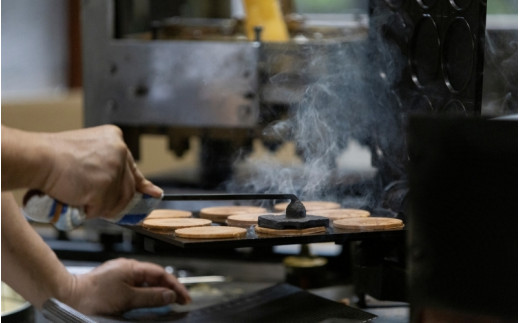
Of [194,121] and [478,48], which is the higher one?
[478,48]

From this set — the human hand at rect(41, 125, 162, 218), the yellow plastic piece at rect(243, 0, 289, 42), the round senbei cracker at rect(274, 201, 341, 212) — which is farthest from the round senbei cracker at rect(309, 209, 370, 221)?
the yellow plastic piece at rect(243, 0, 289, 42)

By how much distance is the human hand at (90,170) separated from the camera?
126cm

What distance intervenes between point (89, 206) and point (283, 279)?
1.00 m

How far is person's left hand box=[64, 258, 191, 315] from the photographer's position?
5.76ft

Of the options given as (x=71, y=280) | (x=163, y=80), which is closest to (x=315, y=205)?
(x=71, y=280)

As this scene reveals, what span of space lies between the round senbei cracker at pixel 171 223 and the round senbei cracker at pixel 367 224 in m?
0.28

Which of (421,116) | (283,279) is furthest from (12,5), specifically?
(421,116)

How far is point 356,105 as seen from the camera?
6.84 ft

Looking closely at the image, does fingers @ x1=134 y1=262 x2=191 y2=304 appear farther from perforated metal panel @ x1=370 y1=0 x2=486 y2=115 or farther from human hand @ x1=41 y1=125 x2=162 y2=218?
perforated metal panel @ x1=370 y1=0 x2=486 y2=115

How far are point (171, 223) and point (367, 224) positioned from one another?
384mm

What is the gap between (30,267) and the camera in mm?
1800

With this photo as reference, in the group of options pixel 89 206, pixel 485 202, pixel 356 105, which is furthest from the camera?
pixel 356 105

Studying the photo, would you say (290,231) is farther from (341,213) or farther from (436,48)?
(436,48)

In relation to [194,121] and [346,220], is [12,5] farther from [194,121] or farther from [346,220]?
[346,220]
